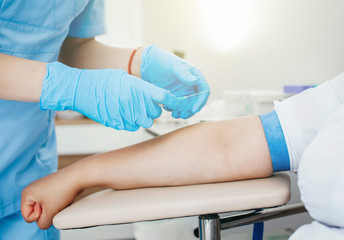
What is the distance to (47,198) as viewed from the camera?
741 millimetres

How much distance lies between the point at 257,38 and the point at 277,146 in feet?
5.39

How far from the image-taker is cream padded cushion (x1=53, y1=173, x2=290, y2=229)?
1.90ft

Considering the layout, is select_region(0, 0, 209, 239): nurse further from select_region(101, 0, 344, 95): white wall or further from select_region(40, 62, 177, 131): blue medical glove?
select_region(101, 0, 344, 95): white wall

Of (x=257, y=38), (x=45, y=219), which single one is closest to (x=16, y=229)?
(x=45, y=219)

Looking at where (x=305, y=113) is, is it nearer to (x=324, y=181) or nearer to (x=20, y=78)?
(x=324, y=181)

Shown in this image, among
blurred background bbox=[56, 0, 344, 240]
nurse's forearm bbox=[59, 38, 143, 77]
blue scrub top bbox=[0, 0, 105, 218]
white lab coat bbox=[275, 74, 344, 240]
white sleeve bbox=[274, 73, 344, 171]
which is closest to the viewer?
white lab coat bbox=[275, 74, 344, 240]

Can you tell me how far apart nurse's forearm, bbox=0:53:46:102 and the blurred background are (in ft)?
2.37

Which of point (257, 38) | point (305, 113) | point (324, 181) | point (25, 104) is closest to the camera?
point (324, 181)

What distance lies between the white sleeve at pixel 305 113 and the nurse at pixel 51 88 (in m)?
0.26

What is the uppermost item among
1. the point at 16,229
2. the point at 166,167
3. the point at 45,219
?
the point at 166,167

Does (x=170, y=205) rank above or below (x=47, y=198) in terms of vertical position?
above

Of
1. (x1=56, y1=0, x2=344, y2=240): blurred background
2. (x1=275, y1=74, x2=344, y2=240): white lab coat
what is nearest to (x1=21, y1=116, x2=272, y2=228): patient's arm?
(x1=275, y1=74, x2=344, y2=240): white lab coat

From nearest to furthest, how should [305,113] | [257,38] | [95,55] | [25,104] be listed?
[305,113] < [25,104] < [95,55] < [257,38]

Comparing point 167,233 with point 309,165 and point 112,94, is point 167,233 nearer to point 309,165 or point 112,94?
point 112,94
